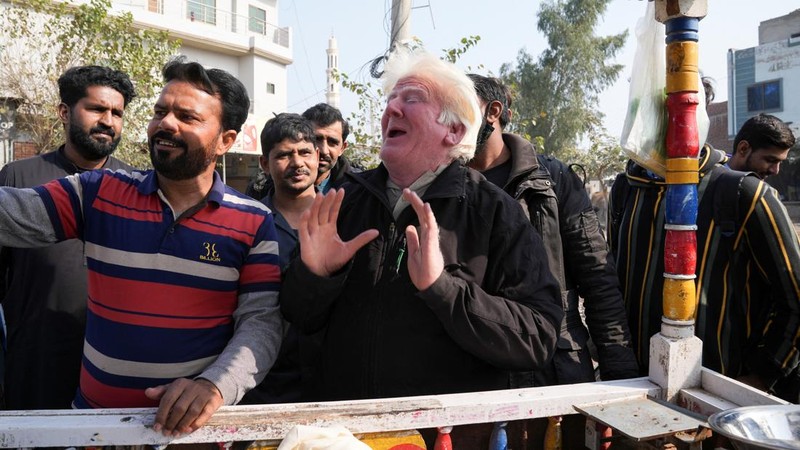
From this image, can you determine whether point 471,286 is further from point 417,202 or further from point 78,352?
point 78,352

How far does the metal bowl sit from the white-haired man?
48 cm

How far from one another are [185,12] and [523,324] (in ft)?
83.2

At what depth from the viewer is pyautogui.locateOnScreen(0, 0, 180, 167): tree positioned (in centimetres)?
1205

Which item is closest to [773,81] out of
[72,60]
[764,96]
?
[764,96]

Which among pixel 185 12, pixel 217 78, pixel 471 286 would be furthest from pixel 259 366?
pixel 185 12

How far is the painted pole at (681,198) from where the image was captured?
1864mm

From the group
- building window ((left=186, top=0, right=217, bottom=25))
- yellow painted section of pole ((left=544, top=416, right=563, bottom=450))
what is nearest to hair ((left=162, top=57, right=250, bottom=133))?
yellow painted section of pole ((left=544, top=416, right=563, bottom=450))

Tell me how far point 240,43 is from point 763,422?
83.3 feet

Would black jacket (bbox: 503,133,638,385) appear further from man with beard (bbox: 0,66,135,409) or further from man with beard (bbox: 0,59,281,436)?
man with beard (bbox: 0,66,135,409)

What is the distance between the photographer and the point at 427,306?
5.82 ft

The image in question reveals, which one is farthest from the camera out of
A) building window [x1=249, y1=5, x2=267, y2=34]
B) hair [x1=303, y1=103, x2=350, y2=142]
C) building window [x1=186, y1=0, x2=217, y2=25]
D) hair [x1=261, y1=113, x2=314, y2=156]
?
building window [x1=249, y1=5, x2=267, y2=34]

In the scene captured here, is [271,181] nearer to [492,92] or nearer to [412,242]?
[492,92]

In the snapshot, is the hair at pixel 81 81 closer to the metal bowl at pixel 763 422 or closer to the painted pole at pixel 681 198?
the painted pole at pixel 681 198

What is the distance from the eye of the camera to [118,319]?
1.80 meters
